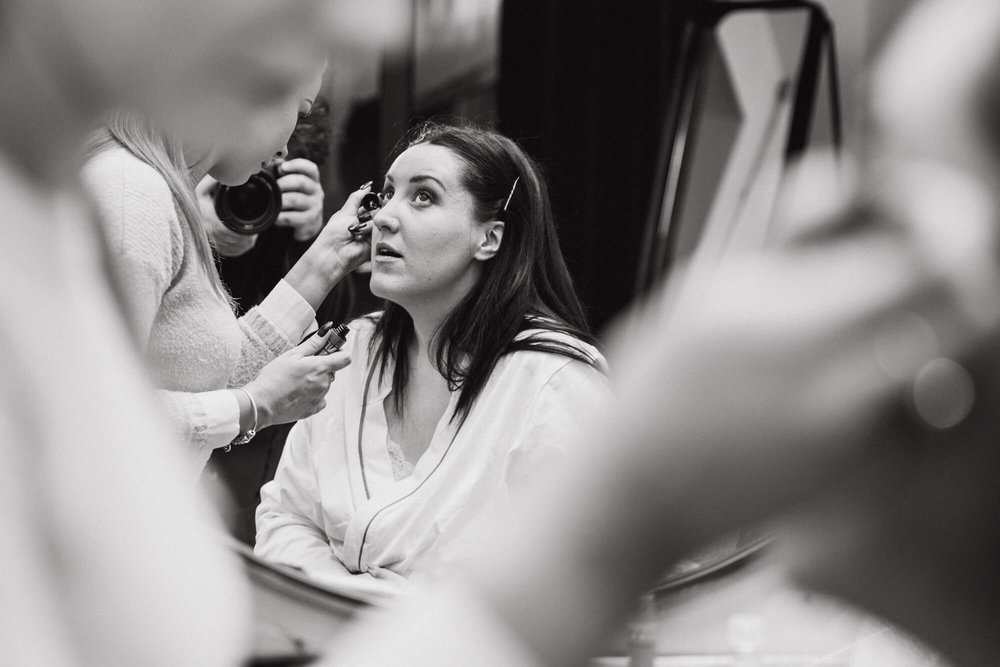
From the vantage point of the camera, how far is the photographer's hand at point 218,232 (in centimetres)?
63

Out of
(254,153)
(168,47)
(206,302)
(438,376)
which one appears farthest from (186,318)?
(168,47)

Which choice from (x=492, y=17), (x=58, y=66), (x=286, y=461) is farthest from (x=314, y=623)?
(x=492, y=17)

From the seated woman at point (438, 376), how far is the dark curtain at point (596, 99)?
0.14m

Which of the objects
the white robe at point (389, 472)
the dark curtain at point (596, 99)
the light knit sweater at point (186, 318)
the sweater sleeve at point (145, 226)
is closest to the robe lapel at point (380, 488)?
the white robe at point (389, 472)

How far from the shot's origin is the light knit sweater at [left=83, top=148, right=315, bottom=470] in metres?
0.54

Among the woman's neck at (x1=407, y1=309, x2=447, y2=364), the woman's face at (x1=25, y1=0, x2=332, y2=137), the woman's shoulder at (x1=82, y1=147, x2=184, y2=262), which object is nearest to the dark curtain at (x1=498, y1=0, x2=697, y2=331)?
the woman's neck at (x1=407, y1=309, x2=447, y2=364)

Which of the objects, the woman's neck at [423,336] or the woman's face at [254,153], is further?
the woman's neck at [423,336]

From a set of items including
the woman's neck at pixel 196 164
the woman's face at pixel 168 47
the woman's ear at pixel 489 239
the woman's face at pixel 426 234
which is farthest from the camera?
the woman's ear at pixel 489 239

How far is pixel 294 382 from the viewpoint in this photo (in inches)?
27.1

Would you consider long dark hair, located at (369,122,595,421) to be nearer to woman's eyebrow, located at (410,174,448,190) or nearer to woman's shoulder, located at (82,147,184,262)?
woman's eyebrow, located at (410,174,448,190)

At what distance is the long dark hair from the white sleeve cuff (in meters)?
0.09

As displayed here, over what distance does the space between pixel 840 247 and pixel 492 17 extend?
0.98m

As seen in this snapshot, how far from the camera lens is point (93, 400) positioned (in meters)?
0.24

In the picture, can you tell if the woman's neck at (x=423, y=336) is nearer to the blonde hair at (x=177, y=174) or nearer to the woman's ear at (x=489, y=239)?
the woman's ear at (x=489, y=239)
